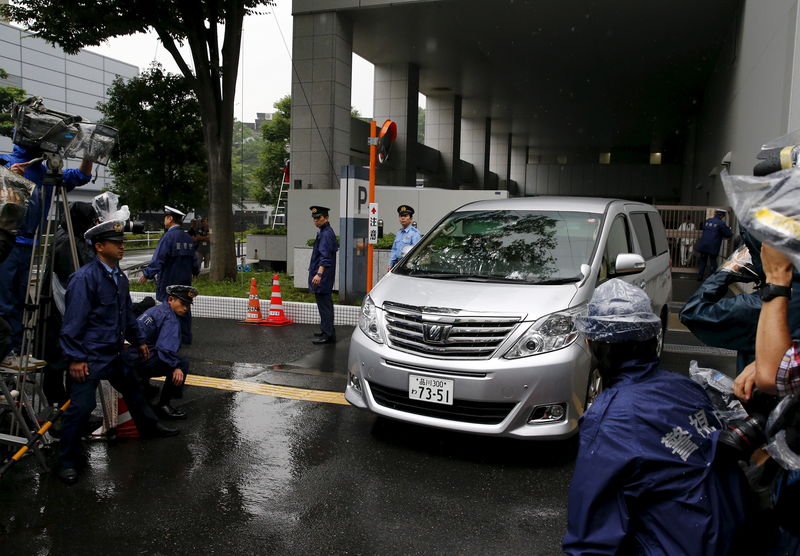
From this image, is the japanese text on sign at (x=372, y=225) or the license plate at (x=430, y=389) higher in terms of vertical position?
the japanese text on sign at (x=372, y=225)

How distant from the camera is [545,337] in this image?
4262mm

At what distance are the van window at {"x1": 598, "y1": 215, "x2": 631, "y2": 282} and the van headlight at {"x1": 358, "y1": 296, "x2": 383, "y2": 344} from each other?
71.0 inches

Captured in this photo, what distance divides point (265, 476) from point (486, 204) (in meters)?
3.31

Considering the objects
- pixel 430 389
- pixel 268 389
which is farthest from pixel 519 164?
pixel 430 389

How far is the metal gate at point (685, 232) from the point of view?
49.2 ft

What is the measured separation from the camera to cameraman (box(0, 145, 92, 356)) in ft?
15.7

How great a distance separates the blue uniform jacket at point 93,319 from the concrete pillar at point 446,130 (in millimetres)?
26004

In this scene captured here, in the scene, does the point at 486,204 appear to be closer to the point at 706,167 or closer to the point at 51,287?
the point at 51,287

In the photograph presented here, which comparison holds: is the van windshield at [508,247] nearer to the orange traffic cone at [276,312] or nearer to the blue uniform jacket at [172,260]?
the blue uniform jacket at [172,260]

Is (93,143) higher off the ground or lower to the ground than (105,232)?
higher

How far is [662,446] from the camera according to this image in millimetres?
1653

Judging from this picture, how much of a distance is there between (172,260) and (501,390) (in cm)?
525

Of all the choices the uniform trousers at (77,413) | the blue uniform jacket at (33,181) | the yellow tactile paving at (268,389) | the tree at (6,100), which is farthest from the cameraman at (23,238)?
the tree at (6,100)

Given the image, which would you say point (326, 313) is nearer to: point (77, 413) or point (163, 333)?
point (163, 333)
